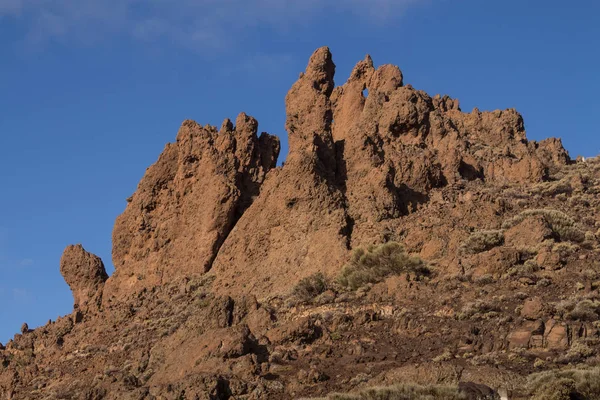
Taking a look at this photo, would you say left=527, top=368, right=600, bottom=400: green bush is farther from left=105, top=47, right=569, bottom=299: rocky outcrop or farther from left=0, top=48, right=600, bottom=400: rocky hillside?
left=105, top=47, right=569, bottom=299: rocky outcrop

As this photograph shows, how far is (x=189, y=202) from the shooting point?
152ft

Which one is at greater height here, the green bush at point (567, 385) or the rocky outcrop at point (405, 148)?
the rocky outcrop at point (405, 148)

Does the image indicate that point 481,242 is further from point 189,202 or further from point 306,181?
point 189,202

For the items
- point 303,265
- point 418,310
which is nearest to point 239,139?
point 303,265

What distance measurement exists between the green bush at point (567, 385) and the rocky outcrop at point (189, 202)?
854 inches

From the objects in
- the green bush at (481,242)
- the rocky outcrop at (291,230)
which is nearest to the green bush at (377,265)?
the rocky outcrop at (291,230)

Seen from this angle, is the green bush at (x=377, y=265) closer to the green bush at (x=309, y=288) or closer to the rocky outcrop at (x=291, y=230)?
the green bush at (x=309, y=288)

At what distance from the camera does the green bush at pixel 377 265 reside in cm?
3678

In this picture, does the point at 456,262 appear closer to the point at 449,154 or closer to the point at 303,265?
the point at 303,265

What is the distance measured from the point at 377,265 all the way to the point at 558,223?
8.06 meters

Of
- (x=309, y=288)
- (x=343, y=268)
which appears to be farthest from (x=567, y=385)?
(x=343, y=268)

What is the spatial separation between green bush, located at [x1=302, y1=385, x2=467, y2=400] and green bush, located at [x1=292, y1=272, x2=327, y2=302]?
1162 centimetres

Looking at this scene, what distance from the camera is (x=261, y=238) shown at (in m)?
42.7

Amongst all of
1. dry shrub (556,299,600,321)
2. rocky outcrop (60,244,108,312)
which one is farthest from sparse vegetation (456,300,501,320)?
rocky outcrop (60,244,108,312)
